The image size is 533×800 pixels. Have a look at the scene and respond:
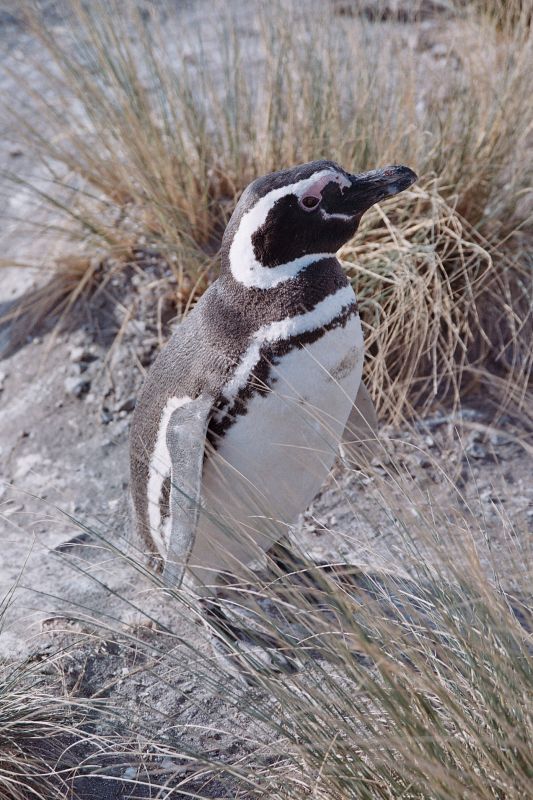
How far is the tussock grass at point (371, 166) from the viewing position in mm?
2842

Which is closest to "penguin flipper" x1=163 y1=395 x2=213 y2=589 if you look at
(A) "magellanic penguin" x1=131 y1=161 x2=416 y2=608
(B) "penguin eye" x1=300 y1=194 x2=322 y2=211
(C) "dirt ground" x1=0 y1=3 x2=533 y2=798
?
(A) "magellanic penguin" x1=131 y1=161 x2=416 y2=608

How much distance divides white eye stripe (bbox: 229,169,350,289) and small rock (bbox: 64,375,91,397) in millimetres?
1350

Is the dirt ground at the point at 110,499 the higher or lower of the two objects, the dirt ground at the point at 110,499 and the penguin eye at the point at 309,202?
the lower

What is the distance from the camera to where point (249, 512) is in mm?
1946

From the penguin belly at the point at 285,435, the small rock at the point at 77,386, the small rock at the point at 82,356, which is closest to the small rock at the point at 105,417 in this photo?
the small rock at the point at 77,386

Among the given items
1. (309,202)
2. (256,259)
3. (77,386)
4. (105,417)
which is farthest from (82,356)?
(309,202)

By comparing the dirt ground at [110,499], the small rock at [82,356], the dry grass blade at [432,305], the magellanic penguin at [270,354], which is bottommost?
the dirt ground at [110,499]

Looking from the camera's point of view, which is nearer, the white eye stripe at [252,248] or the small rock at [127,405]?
the white eye stripe at [252,248]

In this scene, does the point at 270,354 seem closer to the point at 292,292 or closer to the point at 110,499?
the point at 292,292

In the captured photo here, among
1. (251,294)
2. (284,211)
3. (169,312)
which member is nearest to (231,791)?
(251,294)

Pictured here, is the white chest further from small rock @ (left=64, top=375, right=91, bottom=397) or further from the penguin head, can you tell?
small rock @ (left=64, top=375, right=91, bottom=397)

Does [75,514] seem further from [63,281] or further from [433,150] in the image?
[433,150]

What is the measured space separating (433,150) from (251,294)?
4.46 ft

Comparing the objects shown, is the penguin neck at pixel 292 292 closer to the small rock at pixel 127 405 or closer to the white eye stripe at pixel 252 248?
the white eye stripe at pixel 252 248
